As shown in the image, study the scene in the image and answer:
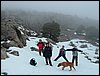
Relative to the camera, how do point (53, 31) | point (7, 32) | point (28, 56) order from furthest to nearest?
point (53, 31) → point (7, 32) → point (28, 56)

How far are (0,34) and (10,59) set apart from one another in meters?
3.62

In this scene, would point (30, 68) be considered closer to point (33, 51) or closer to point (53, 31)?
point (33, 51)

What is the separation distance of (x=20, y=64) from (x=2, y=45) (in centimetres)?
301

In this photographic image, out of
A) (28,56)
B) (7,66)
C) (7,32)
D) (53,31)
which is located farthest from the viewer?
(53,31)

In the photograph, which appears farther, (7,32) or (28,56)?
(7,32)

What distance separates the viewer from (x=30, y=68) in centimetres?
1753

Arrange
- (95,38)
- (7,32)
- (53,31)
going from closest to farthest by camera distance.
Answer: (7,32), (53,31), (95,38)

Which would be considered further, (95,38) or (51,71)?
(95,38)

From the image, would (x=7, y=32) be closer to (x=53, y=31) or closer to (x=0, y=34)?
(x=0, y=34)

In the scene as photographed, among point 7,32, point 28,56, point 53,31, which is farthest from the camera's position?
point 53,31

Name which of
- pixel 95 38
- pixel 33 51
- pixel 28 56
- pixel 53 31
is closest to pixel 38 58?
pixel 28 56

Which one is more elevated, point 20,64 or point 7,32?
point 7,32

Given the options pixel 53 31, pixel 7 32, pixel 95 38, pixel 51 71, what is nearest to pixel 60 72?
pixel 51 71

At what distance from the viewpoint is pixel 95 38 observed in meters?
95.6
